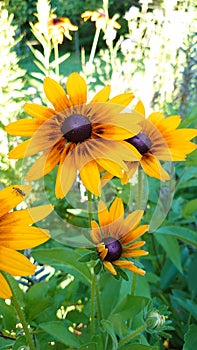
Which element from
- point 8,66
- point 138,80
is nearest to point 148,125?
point 8,66

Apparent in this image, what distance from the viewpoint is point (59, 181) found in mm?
548

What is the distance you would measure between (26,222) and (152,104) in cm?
129

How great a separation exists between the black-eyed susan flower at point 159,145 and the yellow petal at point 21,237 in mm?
163

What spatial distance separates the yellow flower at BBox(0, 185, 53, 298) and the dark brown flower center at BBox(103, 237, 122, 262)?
11 cm

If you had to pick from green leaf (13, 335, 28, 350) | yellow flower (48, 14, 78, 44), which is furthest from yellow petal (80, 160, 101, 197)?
yellow flower (48, 14, 78, 44)

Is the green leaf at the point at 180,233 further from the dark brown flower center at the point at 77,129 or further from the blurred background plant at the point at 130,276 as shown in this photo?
the dark brown flower center at the point at 77,129

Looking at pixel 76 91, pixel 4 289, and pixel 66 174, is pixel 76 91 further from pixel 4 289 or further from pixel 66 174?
pixel 4 289

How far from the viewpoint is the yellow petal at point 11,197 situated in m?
0.52

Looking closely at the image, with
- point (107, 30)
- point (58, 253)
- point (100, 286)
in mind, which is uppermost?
point (107, 30)

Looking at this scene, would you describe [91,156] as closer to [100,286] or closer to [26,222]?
[26,222]

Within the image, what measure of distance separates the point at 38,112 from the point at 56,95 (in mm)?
37

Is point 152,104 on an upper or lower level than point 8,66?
lower

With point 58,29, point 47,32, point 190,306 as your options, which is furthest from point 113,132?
point 58,29

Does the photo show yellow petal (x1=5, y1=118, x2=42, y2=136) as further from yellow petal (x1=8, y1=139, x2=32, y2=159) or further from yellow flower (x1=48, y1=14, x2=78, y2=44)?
yellow flower (x1=48, y1=14, x2=78, y2=44)
